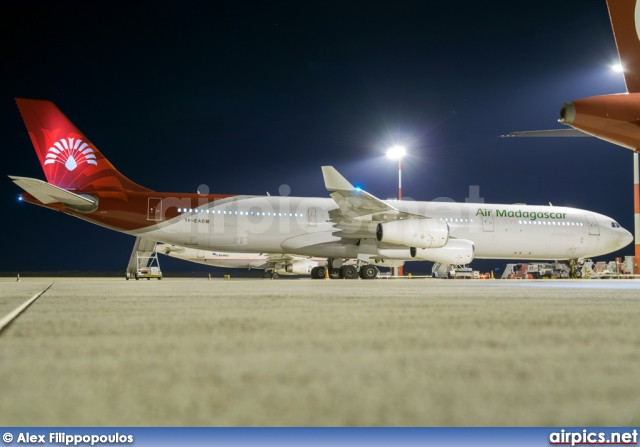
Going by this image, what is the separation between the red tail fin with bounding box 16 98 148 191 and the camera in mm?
19125

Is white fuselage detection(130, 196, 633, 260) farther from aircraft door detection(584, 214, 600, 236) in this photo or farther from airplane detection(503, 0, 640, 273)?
airplane detection(503, 0, 640, 273)

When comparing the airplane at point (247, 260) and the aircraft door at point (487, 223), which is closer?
the aircraft door at point (487, 223)

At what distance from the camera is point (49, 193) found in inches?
680

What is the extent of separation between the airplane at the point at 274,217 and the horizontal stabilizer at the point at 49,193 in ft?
0.14

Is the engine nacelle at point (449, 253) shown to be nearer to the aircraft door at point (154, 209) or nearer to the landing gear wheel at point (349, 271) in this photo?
the landing gear wheel at point (349, 271)

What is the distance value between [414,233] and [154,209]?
26.9 ft

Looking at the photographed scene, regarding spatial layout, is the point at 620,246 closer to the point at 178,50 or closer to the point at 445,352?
the point at 445,352

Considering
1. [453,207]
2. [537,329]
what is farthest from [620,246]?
[537,329]

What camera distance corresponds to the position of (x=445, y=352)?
2150 mm

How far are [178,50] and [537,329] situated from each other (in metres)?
71.2

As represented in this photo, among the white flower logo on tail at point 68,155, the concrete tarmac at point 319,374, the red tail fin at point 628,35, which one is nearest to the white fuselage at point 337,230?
the white flower logo on tail at point 68,155

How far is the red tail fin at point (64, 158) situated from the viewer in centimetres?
1912

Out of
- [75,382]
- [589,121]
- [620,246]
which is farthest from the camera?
[620,246]

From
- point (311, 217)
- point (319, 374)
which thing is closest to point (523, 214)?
point (311, 217)
